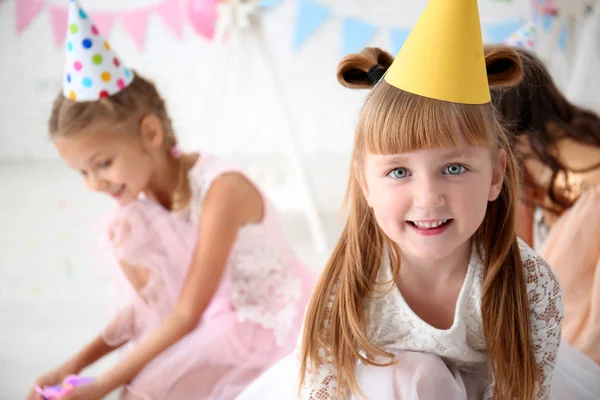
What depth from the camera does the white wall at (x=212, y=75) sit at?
318 cm

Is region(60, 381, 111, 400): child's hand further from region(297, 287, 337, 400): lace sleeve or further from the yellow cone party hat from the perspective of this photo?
the yellow cone party hat

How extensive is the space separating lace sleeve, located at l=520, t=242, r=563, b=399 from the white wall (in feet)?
7.67

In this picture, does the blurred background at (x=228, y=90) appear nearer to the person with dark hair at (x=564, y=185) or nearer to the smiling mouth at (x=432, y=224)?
the person with dark hair at (x=564, y=185)

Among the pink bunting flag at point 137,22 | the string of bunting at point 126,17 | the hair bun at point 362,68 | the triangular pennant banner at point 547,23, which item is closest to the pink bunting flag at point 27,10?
the string of bunting at point 126,17

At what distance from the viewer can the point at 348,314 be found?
2.97ft

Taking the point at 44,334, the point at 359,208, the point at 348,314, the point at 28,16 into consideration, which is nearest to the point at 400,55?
the point at 359,208

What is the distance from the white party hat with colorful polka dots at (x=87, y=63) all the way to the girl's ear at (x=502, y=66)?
702 millimetres

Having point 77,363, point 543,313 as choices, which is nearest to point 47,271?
point 77,363

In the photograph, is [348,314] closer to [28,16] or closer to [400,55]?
[400,55]

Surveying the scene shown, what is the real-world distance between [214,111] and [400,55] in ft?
4.97

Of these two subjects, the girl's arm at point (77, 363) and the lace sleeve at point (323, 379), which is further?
the girl's arm at point (77, 363)

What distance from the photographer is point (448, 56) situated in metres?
0.76

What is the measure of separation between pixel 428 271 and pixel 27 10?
3143 mm

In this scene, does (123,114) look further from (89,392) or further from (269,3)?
(269,3)
